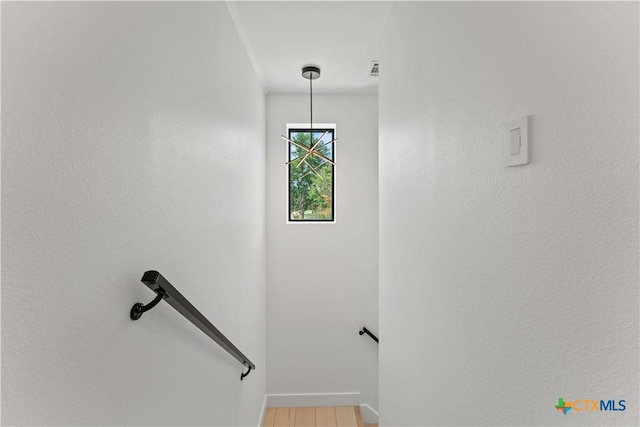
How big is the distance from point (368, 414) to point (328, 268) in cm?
154

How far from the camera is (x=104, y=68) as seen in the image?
81 centimetres

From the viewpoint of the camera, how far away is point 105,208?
82 cm

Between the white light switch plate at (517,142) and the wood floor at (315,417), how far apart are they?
3.30 meters

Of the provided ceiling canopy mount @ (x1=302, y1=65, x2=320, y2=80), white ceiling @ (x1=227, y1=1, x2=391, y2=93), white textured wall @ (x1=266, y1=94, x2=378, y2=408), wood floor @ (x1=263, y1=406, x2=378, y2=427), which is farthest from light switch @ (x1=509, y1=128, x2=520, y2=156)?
wood floor @ (x1=263, y1=406, x2=378, y2=427)

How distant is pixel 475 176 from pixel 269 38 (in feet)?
6.41

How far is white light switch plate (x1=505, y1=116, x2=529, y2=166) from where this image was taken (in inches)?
30.6

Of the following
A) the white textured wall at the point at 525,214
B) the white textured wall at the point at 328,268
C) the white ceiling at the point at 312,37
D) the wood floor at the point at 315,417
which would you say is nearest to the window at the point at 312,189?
the white textured wall at the point at 328,268

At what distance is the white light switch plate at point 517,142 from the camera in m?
0.78

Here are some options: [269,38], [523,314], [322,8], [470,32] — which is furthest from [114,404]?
[269,38]

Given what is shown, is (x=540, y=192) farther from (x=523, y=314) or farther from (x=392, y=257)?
(x=392, y=257)

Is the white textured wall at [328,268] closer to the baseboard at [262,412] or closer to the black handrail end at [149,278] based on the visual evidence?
the baseboard at [262,412]

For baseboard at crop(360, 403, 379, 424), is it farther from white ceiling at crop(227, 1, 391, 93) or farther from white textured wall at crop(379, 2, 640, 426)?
white ceiling at crop(227, 1, 391, 93)

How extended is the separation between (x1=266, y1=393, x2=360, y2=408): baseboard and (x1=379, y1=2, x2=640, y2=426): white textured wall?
232 centimetres

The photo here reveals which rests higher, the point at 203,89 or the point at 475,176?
the point at 203,89
